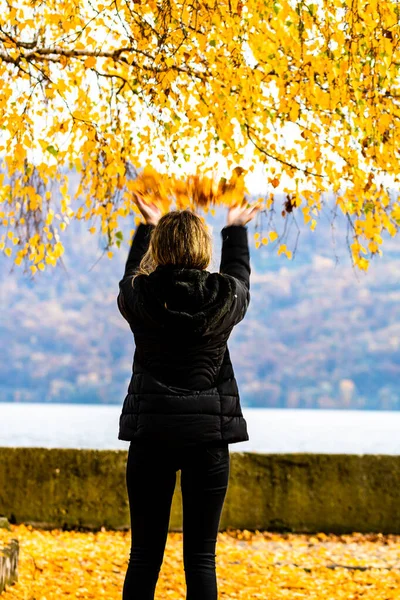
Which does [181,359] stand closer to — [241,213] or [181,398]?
[181,398]

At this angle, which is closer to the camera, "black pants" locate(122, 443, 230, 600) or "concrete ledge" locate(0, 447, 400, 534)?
"black pants" locate(122, 443, 230, 600)

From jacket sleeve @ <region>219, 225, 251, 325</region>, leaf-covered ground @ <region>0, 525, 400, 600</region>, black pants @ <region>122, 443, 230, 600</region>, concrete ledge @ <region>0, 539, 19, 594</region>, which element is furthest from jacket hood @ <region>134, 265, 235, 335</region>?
leaf-covered ground @ <region>0, 525, 400, 600</region>

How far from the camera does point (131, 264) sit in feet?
9.74

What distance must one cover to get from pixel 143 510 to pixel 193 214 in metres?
0.99

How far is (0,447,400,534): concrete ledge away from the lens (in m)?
7.94

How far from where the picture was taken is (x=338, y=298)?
97000mm

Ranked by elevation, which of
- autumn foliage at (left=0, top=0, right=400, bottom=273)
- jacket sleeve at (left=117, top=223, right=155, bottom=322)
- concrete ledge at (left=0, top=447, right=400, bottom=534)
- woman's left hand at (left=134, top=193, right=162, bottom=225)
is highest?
autumn foliage at (left=0, top=0, right=400, bottom=273)

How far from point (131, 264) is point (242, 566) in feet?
13.8

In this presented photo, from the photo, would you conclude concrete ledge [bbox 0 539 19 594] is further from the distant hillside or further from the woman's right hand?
the distant hillside

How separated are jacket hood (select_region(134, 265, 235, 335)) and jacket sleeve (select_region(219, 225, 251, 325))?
124mm

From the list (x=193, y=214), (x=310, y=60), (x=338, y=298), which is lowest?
(x=193, y=214)

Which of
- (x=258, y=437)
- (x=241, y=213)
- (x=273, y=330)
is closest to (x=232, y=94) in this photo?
(x=241, y=213)

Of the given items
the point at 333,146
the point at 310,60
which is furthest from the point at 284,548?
the point at 310,60

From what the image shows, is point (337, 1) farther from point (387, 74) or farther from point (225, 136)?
point (225, 136)
